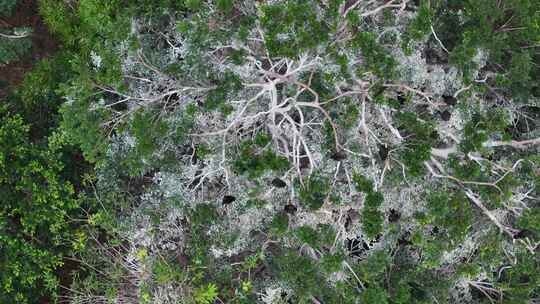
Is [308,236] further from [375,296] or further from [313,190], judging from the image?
[375,296]

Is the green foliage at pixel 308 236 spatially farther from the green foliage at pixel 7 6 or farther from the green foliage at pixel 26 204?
the green foliage at pixel 7 6

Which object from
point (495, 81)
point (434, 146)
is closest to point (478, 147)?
point (434, 146)

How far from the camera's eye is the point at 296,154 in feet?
18.7

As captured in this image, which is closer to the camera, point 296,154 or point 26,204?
point 296,154

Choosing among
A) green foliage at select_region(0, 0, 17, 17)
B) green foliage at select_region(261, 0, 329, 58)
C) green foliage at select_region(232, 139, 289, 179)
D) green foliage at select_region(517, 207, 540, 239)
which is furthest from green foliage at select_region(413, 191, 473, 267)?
green foliage at select_region(0, 0, 17, 17)

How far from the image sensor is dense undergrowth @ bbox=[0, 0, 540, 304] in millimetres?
5508

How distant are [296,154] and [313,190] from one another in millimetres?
464

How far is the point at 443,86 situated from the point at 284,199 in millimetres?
2243

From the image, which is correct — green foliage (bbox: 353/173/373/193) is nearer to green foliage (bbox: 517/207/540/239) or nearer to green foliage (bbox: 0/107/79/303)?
green foliage (bbox: 517/207/540/239)

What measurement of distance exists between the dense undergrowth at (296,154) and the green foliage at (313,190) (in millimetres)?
17

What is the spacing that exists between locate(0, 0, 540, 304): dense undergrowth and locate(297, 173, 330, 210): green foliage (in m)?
0.02

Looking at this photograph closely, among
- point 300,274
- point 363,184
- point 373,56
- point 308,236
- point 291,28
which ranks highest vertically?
point 291,28

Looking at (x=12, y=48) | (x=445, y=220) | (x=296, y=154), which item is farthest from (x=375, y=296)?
(x=12, y=48)

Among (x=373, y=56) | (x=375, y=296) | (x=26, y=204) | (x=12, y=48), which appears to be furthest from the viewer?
(x=12, y=48)
